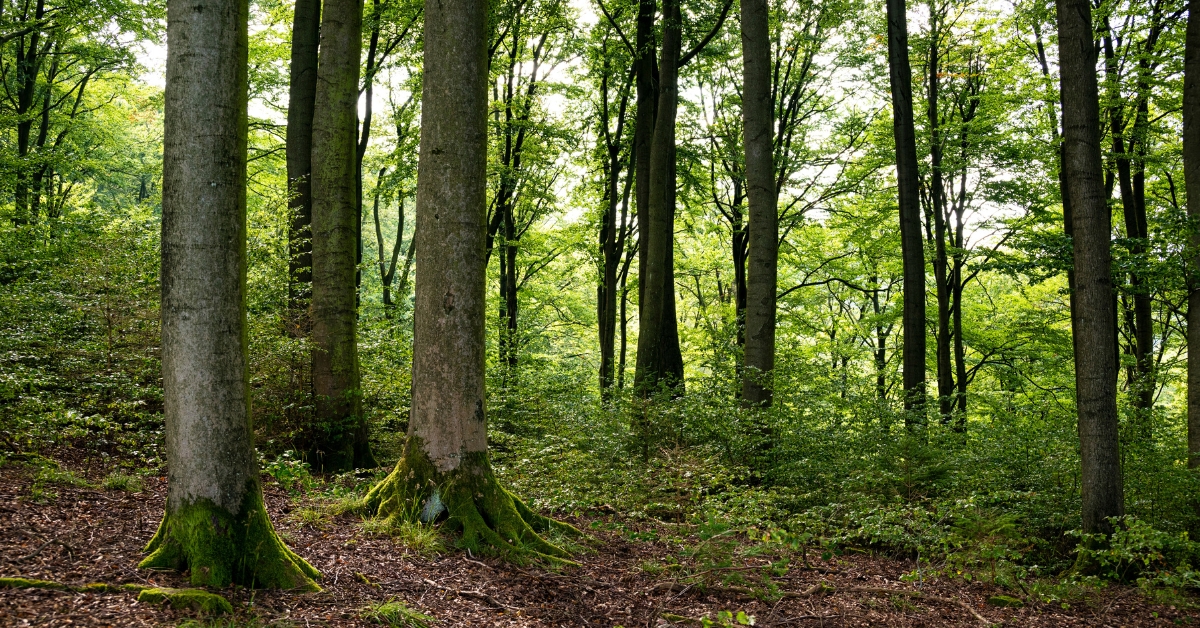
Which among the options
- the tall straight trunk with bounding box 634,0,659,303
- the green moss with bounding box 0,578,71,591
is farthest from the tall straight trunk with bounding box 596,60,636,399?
the green moss with bounding box 0,578,71,591

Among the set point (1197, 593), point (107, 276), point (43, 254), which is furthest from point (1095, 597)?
point (43, 254)

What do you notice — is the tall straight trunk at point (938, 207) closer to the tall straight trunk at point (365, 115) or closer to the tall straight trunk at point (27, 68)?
the tall straight trunk at point (365, 115)

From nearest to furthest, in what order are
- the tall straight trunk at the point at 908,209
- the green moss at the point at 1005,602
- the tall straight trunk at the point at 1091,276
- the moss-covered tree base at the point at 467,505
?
the moss-covered tree base at the point at 467,505 → the green moss at the point at 1005,602 → the tall straight trunk at the point at 1091,276 → the tall straight trunk at the point at 908,209

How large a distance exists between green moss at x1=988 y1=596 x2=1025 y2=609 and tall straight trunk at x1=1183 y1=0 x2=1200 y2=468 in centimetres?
451

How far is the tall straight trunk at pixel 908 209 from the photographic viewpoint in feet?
41.7

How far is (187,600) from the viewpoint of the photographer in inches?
146

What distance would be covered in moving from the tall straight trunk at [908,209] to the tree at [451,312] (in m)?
8.99

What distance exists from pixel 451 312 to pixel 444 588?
6.90 ft

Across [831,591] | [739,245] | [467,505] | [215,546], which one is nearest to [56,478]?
[215,546]

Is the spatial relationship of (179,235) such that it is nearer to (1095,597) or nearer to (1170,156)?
(1095,597)

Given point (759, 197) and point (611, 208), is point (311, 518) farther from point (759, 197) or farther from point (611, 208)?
point (611, 208)

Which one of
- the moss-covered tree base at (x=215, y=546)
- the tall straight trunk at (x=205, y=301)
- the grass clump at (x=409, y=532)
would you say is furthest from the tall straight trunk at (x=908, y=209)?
the tall straight trunk at (x=205, y=301)

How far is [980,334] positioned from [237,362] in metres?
23.5

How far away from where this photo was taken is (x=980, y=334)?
22.9 metres
